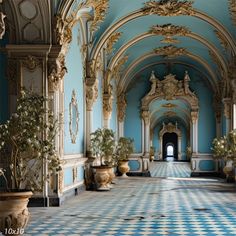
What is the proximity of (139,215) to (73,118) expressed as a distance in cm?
523

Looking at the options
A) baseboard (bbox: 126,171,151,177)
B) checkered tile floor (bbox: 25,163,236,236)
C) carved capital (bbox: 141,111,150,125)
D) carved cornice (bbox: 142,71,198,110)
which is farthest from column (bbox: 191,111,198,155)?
checkered tile floor (bbox: 25,163,236,236)

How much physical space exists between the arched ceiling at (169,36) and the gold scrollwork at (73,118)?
2.80 metres

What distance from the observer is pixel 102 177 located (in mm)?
16562

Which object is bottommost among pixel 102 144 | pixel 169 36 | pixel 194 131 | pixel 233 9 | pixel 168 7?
pixel 102 144

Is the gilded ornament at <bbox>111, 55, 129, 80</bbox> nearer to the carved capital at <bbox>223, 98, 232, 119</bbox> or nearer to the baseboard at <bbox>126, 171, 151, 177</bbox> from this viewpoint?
the carved capital at <bbox>223, 98, 232, 119</bbox>

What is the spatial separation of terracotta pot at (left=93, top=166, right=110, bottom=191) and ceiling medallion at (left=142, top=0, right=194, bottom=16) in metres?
5.35

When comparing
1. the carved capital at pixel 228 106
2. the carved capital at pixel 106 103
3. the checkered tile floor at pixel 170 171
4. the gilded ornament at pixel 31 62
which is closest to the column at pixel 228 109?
the carved capital at pixel 228 106

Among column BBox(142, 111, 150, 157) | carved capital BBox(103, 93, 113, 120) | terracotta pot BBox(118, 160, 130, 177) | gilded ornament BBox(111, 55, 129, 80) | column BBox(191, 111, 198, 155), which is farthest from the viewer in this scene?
column BBox(142, 111, 150, 157)

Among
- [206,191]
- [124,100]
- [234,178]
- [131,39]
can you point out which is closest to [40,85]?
[206,191]

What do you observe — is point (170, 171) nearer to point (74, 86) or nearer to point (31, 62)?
point (74, 86)

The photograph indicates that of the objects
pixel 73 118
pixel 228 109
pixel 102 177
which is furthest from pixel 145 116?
pixel 73 118

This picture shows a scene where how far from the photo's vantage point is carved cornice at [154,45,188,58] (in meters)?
23.5

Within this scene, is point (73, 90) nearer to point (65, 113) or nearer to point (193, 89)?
point (65, 113)

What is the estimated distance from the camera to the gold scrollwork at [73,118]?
48.3 ft
